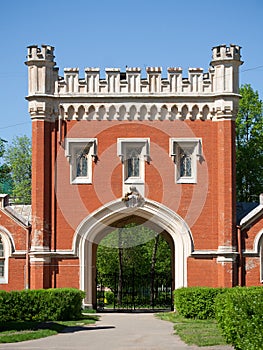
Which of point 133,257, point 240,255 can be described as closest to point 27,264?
point 240,255

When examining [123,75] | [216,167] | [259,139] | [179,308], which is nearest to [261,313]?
[179,308]

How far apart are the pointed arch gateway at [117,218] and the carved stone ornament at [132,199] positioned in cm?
9

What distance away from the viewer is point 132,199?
28.3 m

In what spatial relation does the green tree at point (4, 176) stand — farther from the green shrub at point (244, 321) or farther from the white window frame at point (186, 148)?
the green shrub at point (244, 321)

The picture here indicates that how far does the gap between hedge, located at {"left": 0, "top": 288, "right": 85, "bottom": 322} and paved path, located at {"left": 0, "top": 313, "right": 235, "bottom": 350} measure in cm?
121

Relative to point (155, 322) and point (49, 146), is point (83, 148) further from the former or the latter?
point (155, 322)

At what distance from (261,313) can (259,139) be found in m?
31.1

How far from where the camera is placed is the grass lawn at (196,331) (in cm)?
1755

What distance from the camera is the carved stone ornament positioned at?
28.3m

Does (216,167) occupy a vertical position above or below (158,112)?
below

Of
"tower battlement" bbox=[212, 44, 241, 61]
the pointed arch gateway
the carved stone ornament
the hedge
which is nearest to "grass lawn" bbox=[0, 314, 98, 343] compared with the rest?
the hedge

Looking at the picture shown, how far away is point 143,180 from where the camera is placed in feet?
93.4

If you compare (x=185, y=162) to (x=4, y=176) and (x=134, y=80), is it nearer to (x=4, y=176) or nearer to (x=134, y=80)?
(x=134, y=80)

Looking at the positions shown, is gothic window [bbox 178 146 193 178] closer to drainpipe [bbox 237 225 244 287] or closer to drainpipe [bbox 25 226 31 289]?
drainpipe [bbox 237 225 244 287]
